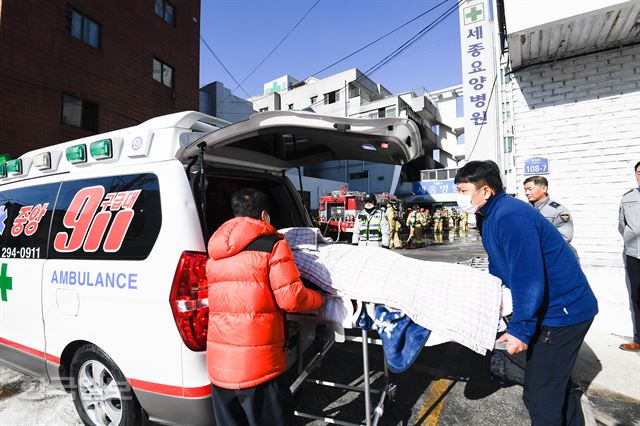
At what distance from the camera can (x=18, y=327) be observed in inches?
110

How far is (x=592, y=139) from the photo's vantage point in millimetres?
5762

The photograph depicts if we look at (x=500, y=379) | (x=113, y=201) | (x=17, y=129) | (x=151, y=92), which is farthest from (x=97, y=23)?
(x=500, y=379)

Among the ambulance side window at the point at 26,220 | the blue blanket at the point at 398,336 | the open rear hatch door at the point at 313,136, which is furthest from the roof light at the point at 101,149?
the blue blanket at the point at 398,336

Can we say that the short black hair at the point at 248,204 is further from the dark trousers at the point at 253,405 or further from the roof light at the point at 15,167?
the roof light at the point at 15,167

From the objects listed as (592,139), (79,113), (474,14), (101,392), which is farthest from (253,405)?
(474,14)

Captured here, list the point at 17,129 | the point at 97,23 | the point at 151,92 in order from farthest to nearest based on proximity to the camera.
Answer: the point at 151,92 → the point at 97,23 → the point at 17,129

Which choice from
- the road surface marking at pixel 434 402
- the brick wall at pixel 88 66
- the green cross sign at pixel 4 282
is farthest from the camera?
the brick wall at pixel 88 66

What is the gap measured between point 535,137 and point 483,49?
1248 cm

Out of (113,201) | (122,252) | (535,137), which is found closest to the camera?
(122,252)

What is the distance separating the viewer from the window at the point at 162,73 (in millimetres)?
15797

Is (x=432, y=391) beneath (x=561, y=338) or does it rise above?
beneath

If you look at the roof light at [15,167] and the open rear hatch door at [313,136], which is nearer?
the open rear hatch door at [313,136]

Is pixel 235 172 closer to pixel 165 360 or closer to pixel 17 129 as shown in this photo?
pixel 165 360

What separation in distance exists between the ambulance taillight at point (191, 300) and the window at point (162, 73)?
16.6 metres
